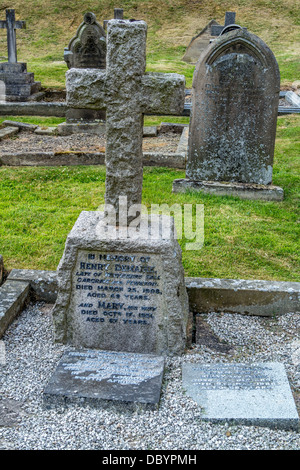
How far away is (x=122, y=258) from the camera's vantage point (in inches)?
153

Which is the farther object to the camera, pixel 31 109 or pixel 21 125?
pixel 31 109

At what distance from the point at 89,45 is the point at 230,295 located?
9.45 metres

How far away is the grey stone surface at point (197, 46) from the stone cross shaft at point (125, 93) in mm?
17199

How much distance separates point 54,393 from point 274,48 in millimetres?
20523

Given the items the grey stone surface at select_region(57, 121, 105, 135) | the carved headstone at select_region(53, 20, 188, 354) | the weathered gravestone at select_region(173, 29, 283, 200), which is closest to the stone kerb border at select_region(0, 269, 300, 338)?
the carved headstone at select_region(53, 20, 188, 354)

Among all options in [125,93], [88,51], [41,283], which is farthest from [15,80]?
[125,93]

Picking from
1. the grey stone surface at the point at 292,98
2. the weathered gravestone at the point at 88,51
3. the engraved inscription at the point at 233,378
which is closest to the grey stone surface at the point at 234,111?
the engraved inscription at the point at 233,378

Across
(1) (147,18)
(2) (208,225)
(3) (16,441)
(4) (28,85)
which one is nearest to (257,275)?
(2) (208,225)

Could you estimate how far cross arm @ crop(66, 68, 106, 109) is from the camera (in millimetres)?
3711

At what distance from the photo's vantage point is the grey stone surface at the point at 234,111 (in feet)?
23.0

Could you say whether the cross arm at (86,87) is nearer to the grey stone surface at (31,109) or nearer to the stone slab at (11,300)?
the stone slab at (11,300)

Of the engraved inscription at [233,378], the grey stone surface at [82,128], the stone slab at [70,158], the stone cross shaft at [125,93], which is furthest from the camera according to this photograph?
the grey stone surface at [82,128]

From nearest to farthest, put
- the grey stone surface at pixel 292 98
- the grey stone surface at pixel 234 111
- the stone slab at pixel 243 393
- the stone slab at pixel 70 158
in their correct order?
1. the stone slab at pixel 243 393
2. the grey stone surface at pixel 234 111
3. the stone slab at pixel 70 158
4. the grey stone surface at pixel 292 98

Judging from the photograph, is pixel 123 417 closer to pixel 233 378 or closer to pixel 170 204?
pixel 233 378
